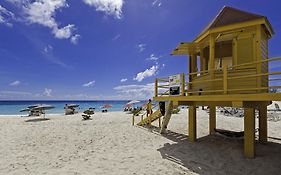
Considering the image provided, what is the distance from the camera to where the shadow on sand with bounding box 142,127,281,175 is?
679 centimetres

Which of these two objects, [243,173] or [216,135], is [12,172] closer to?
[243,173]

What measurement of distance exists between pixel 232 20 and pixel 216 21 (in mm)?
660

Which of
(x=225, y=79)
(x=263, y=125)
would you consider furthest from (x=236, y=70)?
(x=263, y=125)

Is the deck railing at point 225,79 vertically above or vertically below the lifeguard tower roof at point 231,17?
below

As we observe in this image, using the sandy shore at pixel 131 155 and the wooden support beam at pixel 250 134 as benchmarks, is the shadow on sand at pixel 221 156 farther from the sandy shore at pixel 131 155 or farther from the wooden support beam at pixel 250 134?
the wooden support beam at pixel 250 134

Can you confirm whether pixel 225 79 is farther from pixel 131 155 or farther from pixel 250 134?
pixel 131 155

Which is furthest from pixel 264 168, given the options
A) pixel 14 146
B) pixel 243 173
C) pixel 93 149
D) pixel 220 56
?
pixel 14 146

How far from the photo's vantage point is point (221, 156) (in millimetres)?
7945

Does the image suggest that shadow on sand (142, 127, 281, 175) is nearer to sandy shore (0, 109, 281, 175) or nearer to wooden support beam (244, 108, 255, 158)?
sandy shore (0, 109, 281, 175)

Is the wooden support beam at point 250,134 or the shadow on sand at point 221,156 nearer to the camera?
the shadow on sand at point 221,156

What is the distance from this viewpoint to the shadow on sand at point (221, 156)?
22.3 feet

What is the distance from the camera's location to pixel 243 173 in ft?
21.4

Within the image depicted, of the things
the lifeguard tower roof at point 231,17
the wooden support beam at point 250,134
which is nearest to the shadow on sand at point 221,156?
the wooden support beam at point 250,134

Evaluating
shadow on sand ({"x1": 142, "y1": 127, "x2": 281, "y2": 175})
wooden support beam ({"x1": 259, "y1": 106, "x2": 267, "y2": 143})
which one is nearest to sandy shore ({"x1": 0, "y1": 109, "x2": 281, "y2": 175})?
shadow on sand ({"x1": 142, "y1": 127, "x2": 281, "y2": 175})
